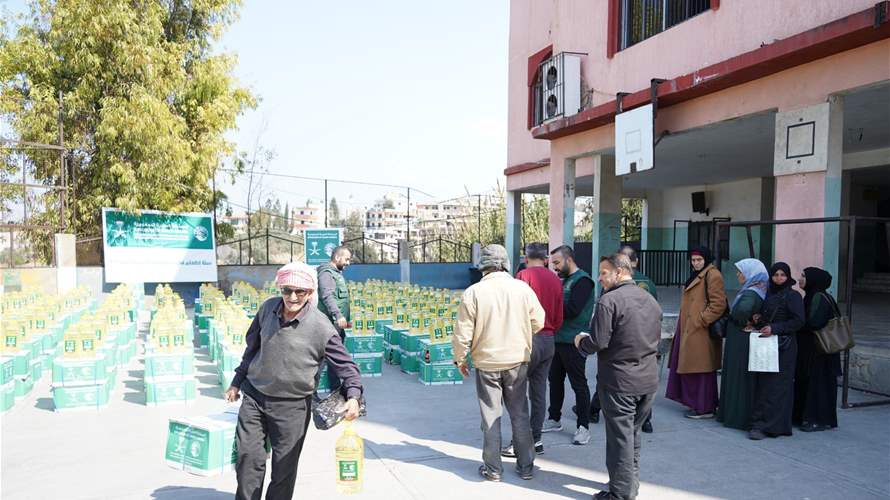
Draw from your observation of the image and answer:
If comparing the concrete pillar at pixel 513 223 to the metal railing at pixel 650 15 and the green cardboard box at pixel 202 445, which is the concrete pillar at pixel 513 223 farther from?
the green cardboard box at pixel 202 445

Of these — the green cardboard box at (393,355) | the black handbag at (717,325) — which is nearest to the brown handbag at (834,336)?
the black handbag at (717,325)

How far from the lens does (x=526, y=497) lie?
417 cm

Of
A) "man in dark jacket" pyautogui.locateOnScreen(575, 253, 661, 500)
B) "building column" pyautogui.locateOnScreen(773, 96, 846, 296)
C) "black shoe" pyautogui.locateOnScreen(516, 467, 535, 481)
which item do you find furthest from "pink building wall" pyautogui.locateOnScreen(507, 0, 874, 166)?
"black shoe" pyautogui.locateOnScreen(516, 467, 535, 481)

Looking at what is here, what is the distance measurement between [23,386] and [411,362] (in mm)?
4595

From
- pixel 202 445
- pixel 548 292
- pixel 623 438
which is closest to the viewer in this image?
pixel 202 445

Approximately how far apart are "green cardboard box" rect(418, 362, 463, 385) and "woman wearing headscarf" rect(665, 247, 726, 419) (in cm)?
279

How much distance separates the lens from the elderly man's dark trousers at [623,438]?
13.1 feet

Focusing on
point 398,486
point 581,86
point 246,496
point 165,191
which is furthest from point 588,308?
point 165,191

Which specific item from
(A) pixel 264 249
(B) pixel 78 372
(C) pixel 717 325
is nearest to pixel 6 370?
(B) pixel 78 372

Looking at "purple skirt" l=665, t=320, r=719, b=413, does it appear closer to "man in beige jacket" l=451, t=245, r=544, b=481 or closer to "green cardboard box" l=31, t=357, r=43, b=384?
"man in beige jacket" l=451, t=245, r=544, b=481

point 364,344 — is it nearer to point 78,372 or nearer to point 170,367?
point 170,367

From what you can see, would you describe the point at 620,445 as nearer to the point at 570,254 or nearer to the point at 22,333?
the point at 570,254

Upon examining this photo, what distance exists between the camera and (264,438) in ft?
11.2

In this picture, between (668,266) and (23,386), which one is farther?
(668,266)
